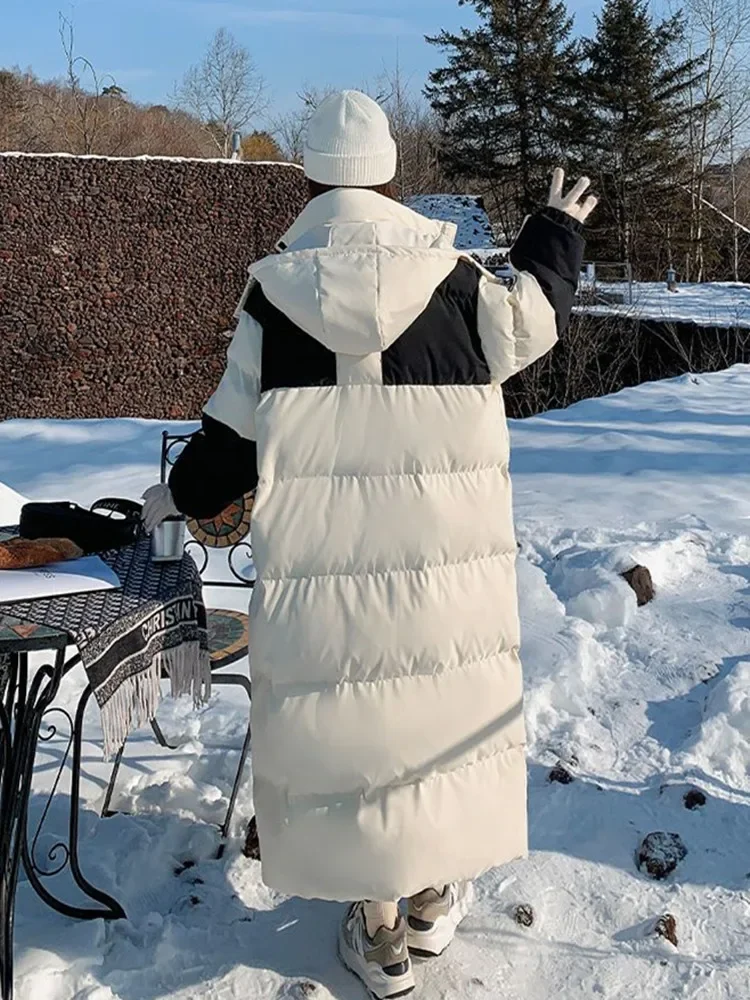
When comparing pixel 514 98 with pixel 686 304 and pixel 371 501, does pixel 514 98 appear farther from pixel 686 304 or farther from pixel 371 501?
pixel 371 501

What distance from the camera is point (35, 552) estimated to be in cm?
184

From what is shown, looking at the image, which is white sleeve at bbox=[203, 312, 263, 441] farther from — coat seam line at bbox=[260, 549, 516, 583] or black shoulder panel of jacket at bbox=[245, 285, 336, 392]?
coat seam line at bbox=[260, 549, 516, 583]

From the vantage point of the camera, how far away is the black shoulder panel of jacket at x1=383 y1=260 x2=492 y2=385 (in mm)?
1572

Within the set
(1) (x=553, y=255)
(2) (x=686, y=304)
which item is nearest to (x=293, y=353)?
(1) (x=553, y=255)

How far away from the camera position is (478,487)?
5.41 ft

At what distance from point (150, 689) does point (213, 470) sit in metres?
0.40

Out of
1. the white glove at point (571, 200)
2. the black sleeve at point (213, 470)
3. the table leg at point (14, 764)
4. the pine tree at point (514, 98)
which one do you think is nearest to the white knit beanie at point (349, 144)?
the white glove at point (571, 200)

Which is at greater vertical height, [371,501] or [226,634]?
[371,501]

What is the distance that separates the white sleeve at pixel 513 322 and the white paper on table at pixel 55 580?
2.51ft

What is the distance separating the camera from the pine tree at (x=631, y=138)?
23016 mm

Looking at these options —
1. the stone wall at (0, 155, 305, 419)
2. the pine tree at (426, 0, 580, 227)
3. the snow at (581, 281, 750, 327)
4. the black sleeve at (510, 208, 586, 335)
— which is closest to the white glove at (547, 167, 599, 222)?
the black sleeve at (510, 208, 586, 335)

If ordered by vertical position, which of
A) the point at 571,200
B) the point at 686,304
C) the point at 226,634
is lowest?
the point at 226,634

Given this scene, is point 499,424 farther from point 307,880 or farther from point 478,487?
point 307,880

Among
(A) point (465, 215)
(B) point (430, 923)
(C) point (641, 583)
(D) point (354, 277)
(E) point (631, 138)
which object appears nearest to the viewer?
(D) point (354, 277)
